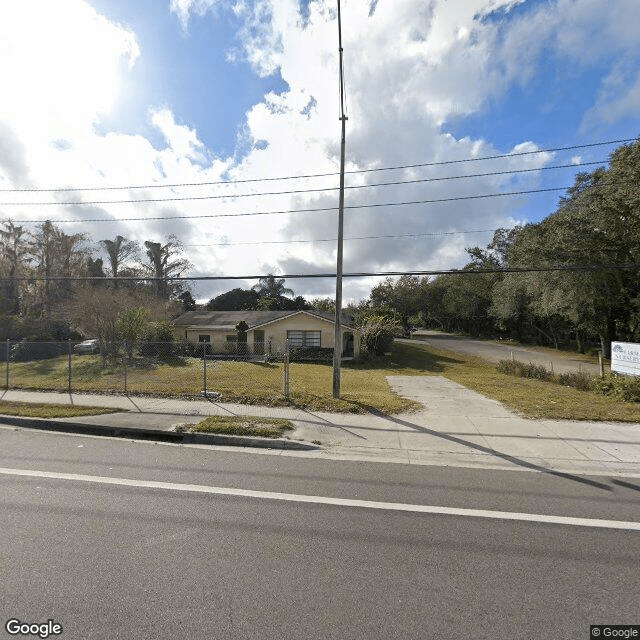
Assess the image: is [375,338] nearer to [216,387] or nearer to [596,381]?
[596,381]

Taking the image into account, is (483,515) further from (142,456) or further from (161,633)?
(142,456)

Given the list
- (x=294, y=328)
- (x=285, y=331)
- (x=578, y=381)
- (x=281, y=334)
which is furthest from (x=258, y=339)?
(x=578, y=381)

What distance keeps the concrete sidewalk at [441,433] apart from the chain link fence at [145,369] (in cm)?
130

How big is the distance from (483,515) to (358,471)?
1820 millimetres

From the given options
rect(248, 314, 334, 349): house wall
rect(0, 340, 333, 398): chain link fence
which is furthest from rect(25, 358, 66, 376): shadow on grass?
rect(248, 314, 334, 349): house wall

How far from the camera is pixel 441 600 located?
2.54 m

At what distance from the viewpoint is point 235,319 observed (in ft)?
104

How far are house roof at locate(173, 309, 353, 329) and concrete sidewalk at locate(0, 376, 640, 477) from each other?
18.2 m

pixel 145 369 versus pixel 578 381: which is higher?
pixel 578 381

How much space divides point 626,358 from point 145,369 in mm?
19776

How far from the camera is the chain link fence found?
11.4 metres

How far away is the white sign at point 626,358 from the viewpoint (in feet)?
36.0

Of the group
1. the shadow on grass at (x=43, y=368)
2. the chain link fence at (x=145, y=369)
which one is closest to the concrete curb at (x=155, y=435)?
the chain link fence at (x=145, y=369)

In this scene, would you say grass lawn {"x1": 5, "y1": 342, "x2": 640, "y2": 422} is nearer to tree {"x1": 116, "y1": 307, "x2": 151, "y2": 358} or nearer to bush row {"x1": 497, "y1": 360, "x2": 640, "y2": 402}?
bush row {"x1": 497, "y1": 360, "x2": 640, "y2": 402}
